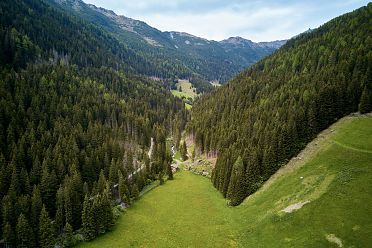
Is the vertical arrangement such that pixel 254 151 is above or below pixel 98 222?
above

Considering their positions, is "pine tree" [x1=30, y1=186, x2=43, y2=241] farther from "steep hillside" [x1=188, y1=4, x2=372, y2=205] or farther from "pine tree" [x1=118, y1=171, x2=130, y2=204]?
"steep hillside" [x1=188, y1=4, x2=372, y2=205]

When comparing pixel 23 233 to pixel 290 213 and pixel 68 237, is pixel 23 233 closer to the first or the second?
pixel 68 237

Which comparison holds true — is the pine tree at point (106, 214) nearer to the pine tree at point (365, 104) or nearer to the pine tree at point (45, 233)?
the pine tree at point (45, 233)

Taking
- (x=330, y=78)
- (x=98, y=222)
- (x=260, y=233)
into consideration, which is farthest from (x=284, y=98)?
(x=98, y=222)

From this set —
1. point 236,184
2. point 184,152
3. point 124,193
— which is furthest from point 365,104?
point 124,193

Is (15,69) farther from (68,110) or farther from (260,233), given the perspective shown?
(260,233)
